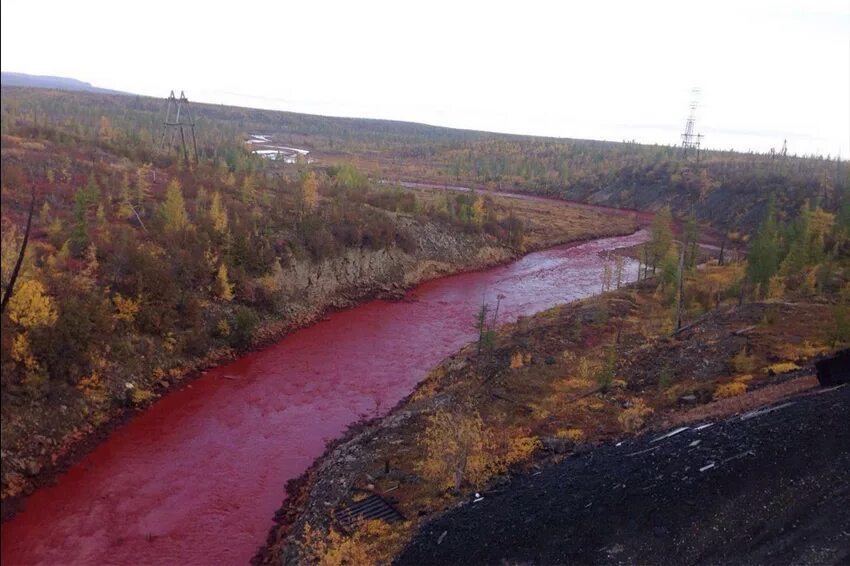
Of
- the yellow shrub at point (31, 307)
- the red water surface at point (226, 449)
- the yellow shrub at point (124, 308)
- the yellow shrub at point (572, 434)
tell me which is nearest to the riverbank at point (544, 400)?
the yellow shrub at point (572, 434)

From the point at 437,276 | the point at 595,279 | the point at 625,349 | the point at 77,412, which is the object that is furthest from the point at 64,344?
the point at 595,279

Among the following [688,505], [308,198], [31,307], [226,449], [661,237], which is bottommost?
[226,449]

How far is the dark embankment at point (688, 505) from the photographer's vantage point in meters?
11.6

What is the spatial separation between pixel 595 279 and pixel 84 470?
4265 cm

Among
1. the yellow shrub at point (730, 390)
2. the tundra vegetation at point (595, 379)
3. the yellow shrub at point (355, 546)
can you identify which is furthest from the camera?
the yellow shrub at point (730, 390)

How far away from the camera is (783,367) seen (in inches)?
856

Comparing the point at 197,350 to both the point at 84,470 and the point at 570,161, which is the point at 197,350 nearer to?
the point at 84,470

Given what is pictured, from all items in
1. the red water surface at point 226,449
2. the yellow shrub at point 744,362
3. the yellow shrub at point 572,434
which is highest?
the yellow shrub at point 744,362

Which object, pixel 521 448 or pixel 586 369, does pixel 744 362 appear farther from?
pixel 521 448

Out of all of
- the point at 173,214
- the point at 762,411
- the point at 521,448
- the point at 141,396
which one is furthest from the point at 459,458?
the point at 173,214

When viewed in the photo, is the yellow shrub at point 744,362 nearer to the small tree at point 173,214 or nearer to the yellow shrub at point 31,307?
the yellow shrub at point 31,307

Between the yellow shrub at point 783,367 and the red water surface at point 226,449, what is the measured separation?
1517 centimetres

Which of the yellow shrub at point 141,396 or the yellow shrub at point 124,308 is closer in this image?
the yellow shrub at point 141,396

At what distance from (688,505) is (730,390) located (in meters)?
8.93
